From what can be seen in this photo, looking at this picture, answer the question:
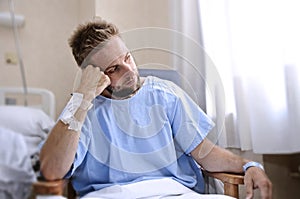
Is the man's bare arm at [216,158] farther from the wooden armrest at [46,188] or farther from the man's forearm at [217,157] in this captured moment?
the wooden armrest at [46,188]

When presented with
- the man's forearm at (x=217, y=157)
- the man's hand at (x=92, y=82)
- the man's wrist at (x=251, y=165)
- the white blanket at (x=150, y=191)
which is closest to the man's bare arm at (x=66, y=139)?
the man's hand at (x=92, y=82)

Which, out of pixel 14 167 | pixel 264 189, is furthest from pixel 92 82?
pixel 264 189

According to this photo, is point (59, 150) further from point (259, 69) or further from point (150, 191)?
point (259, 69)

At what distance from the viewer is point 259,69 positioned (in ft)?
3.69

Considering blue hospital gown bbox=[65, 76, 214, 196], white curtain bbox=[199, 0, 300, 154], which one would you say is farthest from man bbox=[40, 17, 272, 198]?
white curtain bbox=[199, 0, 300, 154]

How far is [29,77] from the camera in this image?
772mm

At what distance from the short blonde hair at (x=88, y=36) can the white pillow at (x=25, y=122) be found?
0.65 ft

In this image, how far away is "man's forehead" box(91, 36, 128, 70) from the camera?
36.7 inches

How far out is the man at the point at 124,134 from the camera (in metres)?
0.89

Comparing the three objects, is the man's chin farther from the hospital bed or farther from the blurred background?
the hospital bed

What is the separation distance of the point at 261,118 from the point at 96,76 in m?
0.57

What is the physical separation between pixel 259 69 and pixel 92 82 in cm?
56

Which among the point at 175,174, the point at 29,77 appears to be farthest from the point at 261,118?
the point at 29,77

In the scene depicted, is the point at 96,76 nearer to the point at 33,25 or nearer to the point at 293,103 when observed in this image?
the point at 33,25
